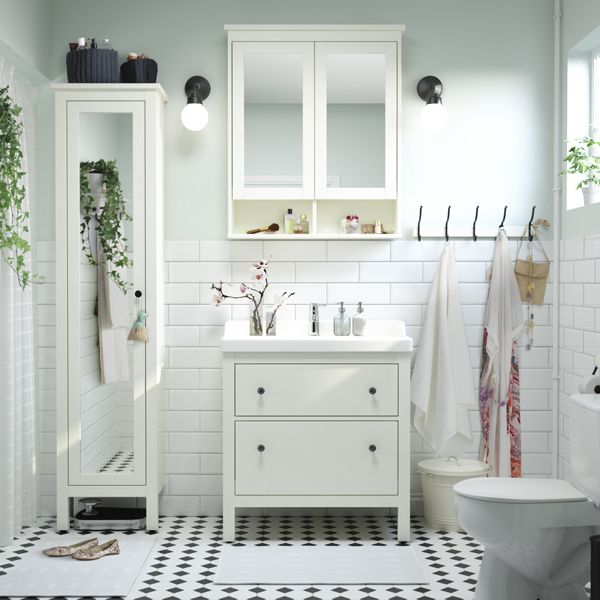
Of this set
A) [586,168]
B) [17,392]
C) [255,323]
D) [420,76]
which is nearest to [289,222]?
[255,323]

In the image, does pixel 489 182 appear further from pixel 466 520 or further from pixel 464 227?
pixel 466 520

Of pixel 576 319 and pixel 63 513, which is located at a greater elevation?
pixel 576 319

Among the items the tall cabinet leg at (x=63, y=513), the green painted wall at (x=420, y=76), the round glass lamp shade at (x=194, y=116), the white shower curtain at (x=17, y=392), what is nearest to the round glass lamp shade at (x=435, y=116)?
the green painted wall at (x=420, y=76)

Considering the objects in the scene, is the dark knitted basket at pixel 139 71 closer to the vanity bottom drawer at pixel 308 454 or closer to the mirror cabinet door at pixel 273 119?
the mirror cabinet door at pixel 273 119

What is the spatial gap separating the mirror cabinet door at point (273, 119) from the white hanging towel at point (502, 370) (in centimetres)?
108

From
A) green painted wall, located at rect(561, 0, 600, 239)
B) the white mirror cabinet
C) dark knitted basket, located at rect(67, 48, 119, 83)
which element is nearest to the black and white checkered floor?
the white mirror cabinet

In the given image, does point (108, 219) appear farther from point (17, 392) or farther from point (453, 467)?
point (453, 467)

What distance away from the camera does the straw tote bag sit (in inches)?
167

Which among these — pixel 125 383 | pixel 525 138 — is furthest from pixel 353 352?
pixel 525 138

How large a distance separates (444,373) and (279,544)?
3.84 feet

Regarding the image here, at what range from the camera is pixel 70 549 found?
3654 millimetres

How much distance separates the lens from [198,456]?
169 inches

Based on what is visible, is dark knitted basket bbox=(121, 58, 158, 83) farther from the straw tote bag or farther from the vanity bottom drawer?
the straw tote bag

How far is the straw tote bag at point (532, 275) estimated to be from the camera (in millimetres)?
4254
